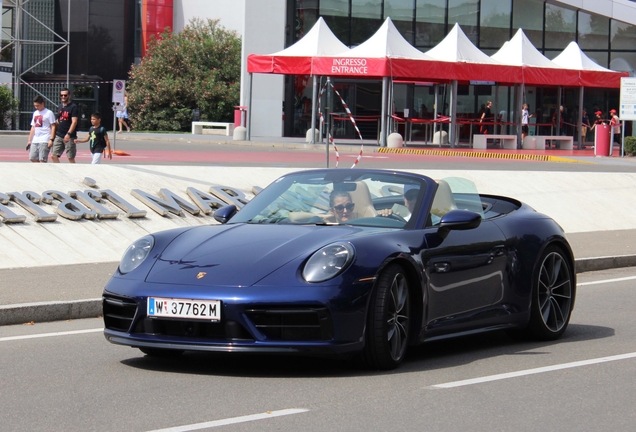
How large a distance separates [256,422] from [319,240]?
167cm

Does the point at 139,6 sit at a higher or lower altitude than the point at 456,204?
higher

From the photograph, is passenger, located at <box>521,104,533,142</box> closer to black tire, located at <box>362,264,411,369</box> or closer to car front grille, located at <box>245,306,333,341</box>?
black tire, located at <box>362,264,411,369</box>

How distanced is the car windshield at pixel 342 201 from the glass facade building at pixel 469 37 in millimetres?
40073

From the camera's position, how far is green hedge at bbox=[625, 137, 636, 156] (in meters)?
38.0

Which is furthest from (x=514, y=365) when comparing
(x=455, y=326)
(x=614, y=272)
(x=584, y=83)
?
(x=584, y=83)

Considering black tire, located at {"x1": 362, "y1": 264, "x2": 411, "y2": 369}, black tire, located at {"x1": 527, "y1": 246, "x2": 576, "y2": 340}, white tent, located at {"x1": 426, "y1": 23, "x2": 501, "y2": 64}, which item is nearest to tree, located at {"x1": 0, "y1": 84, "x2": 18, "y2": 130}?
white tent, located at {"x1": 426, "y1": 23, "x2": 501, "y2": 64}

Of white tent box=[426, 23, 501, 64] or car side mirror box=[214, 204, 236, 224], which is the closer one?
car side mirror box=[214, 204, 236, 224]

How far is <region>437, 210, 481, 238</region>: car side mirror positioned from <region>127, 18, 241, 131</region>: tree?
46.9m

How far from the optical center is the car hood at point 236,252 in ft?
21.2

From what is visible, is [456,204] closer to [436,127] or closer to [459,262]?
[459,262]

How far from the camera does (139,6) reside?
61062 millimetres

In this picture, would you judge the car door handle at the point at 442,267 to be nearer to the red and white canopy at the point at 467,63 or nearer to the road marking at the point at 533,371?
the road marking at the point at 533,371

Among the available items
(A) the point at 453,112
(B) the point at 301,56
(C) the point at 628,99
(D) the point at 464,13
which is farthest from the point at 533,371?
(D) the point at 464,13

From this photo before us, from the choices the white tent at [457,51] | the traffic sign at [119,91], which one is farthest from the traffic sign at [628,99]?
the traffic sign at [119,91]
